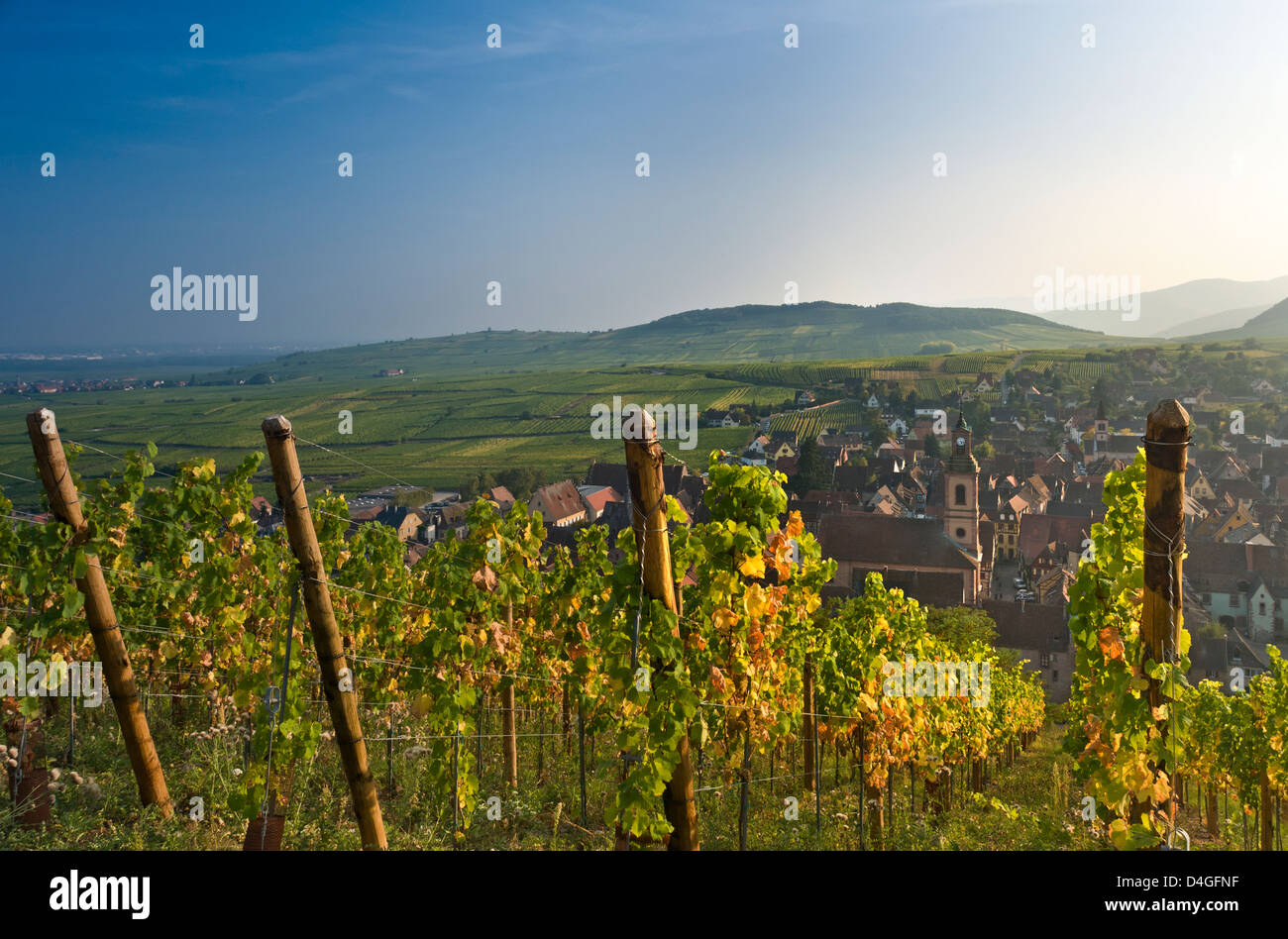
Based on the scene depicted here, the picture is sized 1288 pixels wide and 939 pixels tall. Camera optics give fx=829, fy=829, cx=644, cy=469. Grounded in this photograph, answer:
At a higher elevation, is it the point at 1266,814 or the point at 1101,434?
the point at 1101,434

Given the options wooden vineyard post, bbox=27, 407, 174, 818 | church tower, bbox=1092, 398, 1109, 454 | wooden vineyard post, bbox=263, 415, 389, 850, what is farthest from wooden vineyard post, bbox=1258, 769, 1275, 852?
church tower, bbox=1092, 398, 1109, 454

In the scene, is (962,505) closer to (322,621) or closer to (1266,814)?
(1266,814)

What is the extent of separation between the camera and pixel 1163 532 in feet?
16.6

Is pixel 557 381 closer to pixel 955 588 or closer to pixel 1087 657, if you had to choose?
pixel 955 588

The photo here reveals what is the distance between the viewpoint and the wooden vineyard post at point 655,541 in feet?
17.0

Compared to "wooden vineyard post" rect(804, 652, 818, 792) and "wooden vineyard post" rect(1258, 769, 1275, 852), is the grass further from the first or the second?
"wooden vineyard post" rect(1258, 769, 1275, 852)

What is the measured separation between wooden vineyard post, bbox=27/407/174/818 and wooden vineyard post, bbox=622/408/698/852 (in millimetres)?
4084

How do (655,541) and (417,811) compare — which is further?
(417,811)

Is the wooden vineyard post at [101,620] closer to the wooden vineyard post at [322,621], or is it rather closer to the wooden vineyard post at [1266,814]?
the wooden vineyard post at [322,621]

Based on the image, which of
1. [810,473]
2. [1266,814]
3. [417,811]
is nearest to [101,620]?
[417,811]

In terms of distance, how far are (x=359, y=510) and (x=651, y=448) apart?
8403 cm

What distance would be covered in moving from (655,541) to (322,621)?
2.70 m

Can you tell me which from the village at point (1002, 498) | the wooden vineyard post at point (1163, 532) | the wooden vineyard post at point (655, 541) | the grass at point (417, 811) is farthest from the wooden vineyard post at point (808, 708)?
the village at point (1002, 498)
